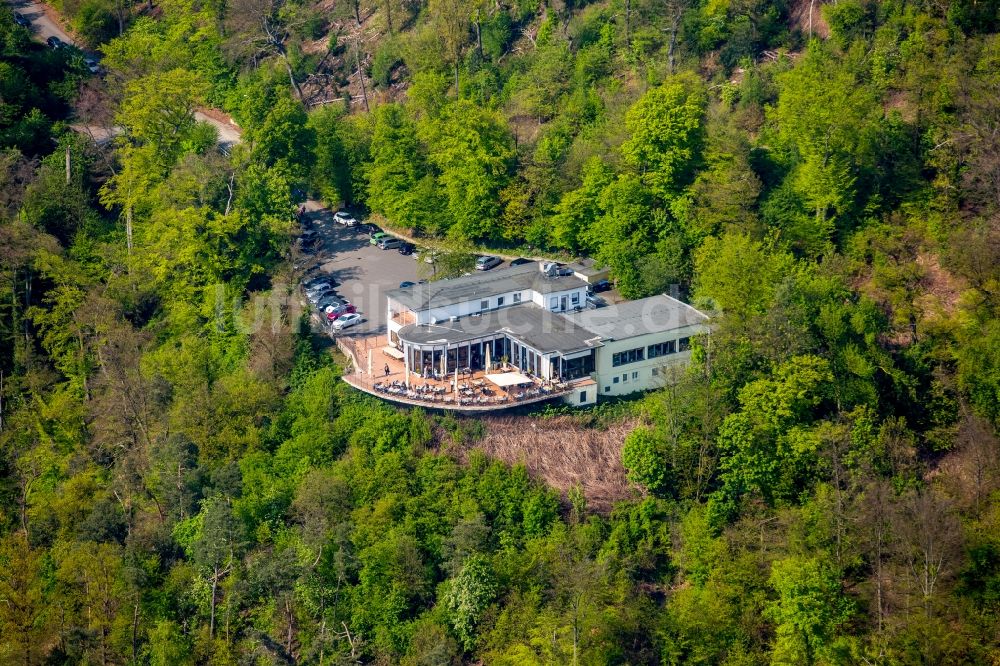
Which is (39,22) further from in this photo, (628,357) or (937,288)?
(937,288)

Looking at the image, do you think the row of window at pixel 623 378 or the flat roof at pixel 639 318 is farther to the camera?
the flat roof at pixel 639 318

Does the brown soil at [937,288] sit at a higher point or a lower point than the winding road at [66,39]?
lower

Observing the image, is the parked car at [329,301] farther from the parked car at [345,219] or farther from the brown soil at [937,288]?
the brown soil at [937,288]

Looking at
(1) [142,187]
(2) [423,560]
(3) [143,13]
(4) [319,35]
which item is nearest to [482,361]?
(2) [423,560]

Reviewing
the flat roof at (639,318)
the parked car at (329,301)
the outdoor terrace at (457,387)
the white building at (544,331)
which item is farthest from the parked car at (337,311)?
the flat roof at (639,318)

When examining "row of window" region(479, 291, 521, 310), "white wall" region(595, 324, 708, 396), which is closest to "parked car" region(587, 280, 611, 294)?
"row of window" region(479, 291, 521, 310)

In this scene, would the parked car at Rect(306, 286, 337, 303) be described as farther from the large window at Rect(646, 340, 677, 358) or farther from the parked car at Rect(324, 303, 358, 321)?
the large window at Rect(646, 340, 677, 358)

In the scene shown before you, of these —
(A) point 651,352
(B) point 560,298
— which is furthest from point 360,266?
(A) point 651,352
